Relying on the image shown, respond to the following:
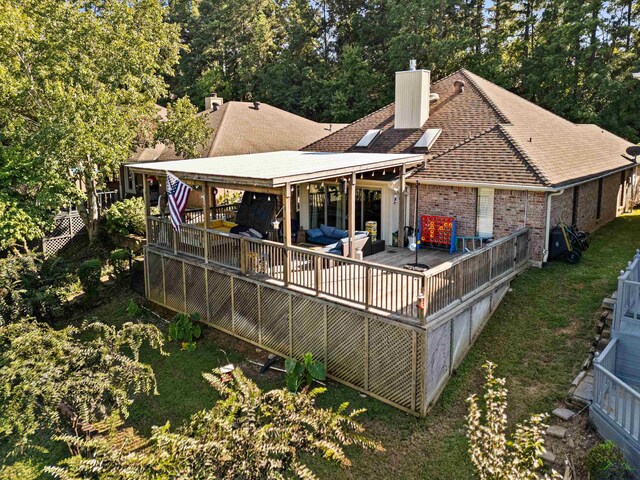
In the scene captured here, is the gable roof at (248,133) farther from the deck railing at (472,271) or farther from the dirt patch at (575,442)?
the dirt patch at (575,442)

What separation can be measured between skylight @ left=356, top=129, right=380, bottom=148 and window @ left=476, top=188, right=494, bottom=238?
4.92 meters

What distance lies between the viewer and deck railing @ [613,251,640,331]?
8469 millimetres

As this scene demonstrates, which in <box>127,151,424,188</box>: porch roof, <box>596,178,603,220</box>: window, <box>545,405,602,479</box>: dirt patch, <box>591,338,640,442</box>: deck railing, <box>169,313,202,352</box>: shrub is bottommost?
<box>169,313,202,352</box>: shrub

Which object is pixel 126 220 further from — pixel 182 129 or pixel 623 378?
pixel 623 378

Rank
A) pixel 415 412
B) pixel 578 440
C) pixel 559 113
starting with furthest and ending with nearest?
pixel 559 113 → pixel 415 412 → pixel 578 440

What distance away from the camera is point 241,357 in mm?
11508

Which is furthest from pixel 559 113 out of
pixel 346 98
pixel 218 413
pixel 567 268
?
pixel 218 413

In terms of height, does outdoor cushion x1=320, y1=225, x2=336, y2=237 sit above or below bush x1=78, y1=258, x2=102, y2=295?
above

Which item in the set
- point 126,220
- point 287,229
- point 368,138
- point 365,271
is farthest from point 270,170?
point 126,220

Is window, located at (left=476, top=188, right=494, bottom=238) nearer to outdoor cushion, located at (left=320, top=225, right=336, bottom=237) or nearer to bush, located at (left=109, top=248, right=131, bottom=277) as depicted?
outdoor cushion, located at (left=320, top=225, right=336, bottom=237)

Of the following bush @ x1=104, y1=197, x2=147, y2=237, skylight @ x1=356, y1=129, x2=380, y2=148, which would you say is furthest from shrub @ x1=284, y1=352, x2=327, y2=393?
bush @ x1=104, y1=197, x2=147, y2=237

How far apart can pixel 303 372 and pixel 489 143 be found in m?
8.58

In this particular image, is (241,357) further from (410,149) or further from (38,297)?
(410,149)

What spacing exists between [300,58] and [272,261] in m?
34.5
